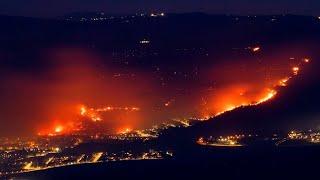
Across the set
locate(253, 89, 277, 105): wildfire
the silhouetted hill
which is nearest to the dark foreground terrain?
the silhouetted hill

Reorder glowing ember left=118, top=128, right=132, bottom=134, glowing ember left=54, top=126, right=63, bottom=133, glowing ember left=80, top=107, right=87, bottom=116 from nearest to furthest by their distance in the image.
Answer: glowing ember left=118, top=128, right=132, bottom=134 → glowing ember left=54, top=126, right=63, bottom=133 → glowing ember left=80, top=107, right=87, bottom=116

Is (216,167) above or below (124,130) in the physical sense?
below

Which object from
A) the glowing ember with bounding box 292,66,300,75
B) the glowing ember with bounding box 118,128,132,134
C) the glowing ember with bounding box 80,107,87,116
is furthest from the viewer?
the glowing ember with bounding box 292,66,300,75

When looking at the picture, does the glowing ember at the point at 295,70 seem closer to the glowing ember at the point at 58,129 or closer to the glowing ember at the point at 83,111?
the glowing ember at the point at 83,111

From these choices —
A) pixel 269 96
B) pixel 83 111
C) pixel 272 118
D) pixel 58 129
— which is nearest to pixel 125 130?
pixel 58 129

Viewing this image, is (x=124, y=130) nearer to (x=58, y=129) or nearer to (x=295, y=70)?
(x=58, y=129)

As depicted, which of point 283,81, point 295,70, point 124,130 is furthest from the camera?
point 295,70

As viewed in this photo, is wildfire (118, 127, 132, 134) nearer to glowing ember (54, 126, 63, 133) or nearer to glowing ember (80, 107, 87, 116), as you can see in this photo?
glowing ember (54, 126, 63, 133)

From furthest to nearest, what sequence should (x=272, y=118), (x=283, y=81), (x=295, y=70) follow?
(x=295, y=70), (x=283, y=81), (x=272, y=118)

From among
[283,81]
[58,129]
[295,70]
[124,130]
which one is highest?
[295,70]

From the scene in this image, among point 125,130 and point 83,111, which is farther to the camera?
point 83,111

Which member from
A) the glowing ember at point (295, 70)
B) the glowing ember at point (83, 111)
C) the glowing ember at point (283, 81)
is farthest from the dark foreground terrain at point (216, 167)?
the glowing ember at point (295, 70)
